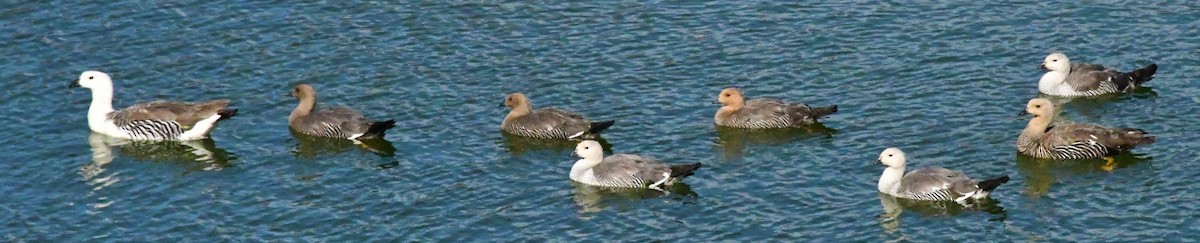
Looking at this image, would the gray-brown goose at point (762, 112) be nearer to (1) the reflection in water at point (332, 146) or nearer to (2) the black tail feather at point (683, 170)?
(2) the black tail feather at point (683, 170)

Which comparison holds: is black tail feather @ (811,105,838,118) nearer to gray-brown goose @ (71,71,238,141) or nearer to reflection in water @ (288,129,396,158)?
reflection in water @ (288,129,396,158)

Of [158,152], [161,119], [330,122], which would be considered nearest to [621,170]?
[330,122]

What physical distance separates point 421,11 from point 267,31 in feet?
10.2

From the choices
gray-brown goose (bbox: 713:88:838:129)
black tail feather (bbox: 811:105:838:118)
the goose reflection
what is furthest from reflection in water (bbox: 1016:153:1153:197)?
the goose reflection

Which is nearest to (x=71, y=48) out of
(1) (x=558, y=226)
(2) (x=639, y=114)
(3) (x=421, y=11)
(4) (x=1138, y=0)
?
(3) (x=421, y=11)

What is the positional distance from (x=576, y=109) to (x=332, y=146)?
4231mm

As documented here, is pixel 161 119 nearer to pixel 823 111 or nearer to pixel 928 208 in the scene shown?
pixel 823 111

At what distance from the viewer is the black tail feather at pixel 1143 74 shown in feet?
117

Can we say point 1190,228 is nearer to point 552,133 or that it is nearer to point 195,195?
point 552,133

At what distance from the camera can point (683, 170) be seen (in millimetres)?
30703

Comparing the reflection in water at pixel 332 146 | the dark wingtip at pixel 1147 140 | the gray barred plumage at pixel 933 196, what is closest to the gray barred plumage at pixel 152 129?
the reflection in water at pixel 332 146

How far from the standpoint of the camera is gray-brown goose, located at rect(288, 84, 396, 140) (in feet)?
112

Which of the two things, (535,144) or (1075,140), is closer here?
(1075,140)

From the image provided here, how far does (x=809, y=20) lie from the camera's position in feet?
135
